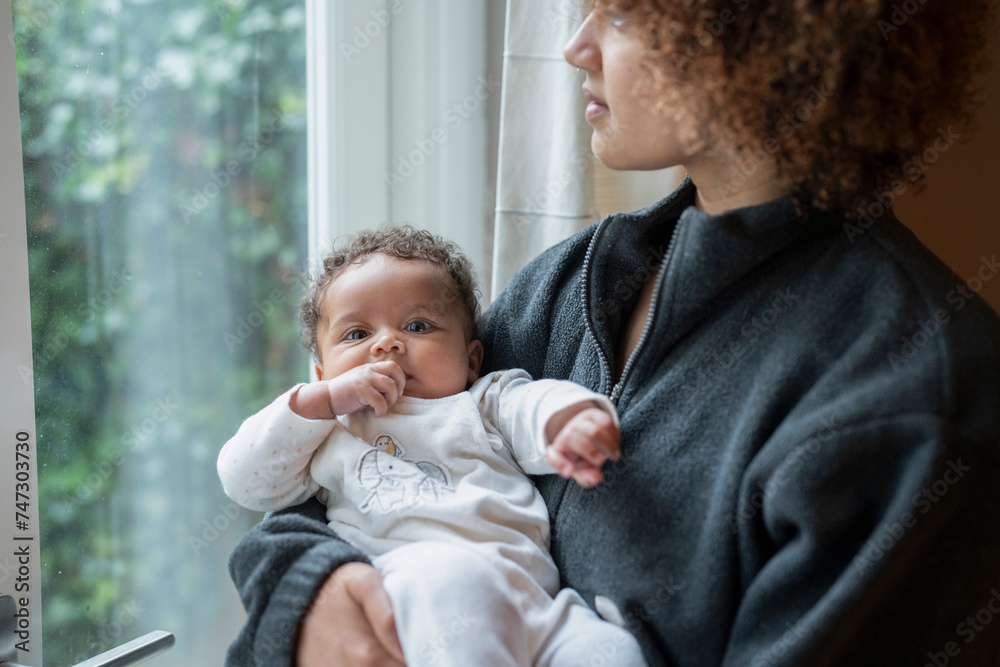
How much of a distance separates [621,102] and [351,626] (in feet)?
2.27

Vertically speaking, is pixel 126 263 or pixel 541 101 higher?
pixel 541 101

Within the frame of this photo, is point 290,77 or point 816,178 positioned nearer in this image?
point 816,178

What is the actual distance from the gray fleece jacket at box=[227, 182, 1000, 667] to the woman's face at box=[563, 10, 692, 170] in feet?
0.35

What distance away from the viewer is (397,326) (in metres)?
1.18

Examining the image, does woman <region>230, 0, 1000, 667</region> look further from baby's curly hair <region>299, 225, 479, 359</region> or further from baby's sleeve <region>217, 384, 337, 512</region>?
baby's curly hair <region>299, 225, 479, 359</region>

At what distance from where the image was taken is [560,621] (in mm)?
925

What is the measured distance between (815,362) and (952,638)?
0.31 metres

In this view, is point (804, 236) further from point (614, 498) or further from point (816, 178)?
point (614, 498)

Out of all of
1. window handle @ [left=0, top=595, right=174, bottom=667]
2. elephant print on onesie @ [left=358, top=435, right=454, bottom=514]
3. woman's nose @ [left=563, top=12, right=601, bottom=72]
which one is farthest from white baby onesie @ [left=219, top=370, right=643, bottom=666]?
woman's nose @ [left=563, top=12, right=601, bottom=72]

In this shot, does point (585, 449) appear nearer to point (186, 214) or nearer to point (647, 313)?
point (647, 313)

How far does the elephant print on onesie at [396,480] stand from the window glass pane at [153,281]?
21.2 inches

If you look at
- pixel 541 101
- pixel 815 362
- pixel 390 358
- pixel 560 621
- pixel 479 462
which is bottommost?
pixel 560 621

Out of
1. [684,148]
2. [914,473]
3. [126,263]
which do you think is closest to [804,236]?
[684,148]

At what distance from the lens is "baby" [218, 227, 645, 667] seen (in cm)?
88
